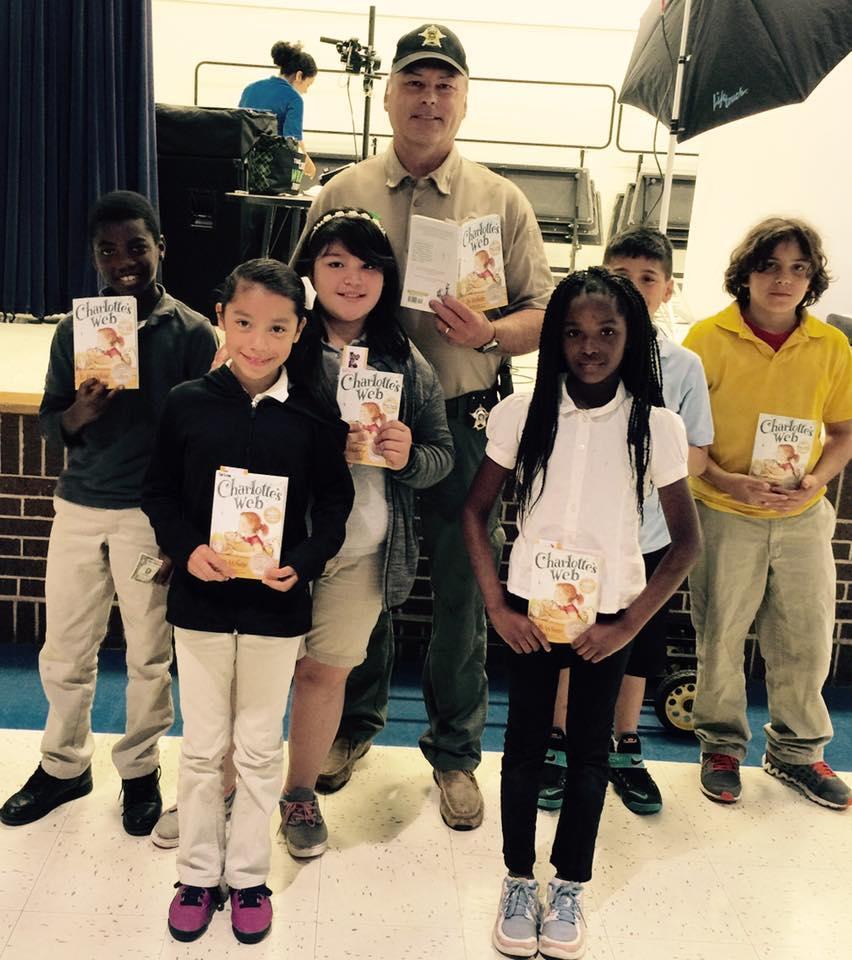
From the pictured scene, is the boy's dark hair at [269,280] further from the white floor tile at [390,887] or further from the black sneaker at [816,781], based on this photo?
the black sneaker at [816,781]

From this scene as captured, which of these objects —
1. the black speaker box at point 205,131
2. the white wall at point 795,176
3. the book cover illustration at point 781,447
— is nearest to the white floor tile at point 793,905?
the book cover illustration at point 781,447

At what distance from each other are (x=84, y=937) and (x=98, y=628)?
2.05 feet

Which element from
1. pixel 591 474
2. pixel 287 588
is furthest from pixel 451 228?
pixel 287 588

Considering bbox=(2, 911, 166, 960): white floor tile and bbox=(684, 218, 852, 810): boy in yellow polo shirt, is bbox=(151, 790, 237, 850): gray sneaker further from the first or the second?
bbox=(684, 218, 852, 810): boy in yellow polo shirt

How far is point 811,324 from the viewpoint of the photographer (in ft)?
7.61

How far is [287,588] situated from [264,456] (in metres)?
0.24

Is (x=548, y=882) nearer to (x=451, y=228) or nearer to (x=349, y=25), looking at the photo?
(x=451, y=228)

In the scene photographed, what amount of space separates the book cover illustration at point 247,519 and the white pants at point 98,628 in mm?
402

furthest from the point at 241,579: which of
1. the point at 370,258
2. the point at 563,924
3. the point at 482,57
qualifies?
the point at 482,57

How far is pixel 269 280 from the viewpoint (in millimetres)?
1772

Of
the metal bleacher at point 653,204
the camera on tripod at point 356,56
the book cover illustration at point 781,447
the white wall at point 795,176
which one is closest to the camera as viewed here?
the book cover illustration at point 781,447

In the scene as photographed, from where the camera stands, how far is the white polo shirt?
69.7 inches

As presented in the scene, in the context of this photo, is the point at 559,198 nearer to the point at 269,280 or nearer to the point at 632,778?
the point at 632,778

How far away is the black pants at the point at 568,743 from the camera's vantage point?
6.01ft
